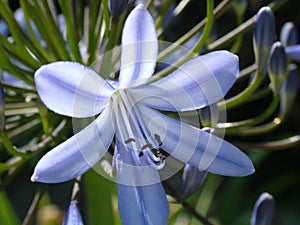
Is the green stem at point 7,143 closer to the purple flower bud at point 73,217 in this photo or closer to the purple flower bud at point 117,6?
the purple flower bud at point 73,217

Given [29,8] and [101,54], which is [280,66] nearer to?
[101,54]

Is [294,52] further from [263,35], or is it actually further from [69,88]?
[69,88]

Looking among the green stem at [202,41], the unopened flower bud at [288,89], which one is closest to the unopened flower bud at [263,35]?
the green stem at [202,41]

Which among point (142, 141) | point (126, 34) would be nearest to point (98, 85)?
point (126, 34)

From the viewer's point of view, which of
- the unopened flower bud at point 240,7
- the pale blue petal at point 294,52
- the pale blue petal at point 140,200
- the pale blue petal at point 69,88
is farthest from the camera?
the unopened flower bud at point 240,7

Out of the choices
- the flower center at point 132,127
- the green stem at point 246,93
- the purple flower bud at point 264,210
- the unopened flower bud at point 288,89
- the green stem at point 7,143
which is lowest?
the purple flower bud at point 264,210
